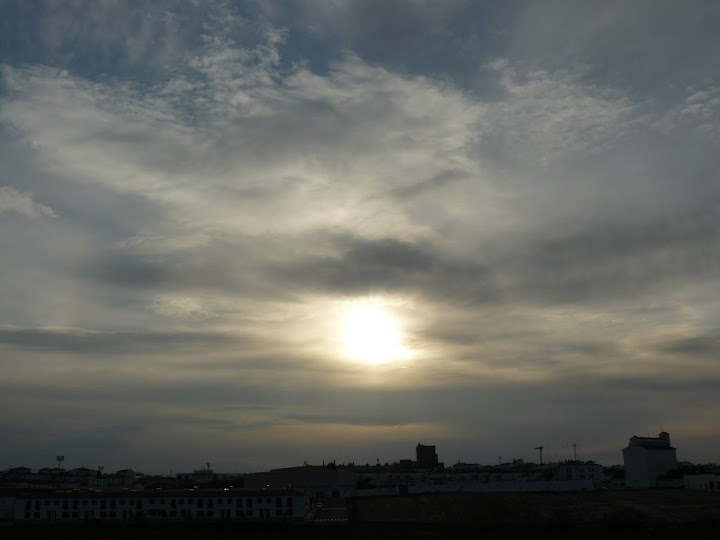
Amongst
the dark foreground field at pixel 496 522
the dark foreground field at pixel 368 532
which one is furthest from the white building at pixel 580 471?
the dark foreground field at pixel 368 532

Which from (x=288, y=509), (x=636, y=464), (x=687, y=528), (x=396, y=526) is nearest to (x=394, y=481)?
(x=636, y=464)

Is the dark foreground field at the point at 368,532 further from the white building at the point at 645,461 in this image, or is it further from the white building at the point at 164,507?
the white building at the point at 645,461

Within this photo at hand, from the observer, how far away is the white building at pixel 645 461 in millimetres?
141250

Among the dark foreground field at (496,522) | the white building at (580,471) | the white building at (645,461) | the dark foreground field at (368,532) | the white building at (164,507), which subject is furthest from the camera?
the white building at (580,471)

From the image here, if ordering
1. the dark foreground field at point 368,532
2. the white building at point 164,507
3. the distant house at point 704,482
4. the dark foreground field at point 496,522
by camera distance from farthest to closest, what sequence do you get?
the distant house at point 704,482, the white building at point 164,507, the dark foreground field at point 496,522, the dark foreground field at point 368,532

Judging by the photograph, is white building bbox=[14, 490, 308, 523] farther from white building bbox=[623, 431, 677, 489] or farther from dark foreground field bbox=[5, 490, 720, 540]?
white building bbox=[623, 431, 677, 489]

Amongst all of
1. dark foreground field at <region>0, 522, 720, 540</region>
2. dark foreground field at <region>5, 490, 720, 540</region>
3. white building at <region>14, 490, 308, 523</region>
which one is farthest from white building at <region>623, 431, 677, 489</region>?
white building at <region>14, 490, 308, 523</region>

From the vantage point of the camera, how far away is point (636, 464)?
470 ft

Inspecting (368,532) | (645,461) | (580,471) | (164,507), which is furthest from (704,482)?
(164,507)

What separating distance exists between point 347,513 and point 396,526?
2366cm

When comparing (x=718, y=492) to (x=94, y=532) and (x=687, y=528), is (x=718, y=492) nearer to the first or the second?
(x=687, y=528)

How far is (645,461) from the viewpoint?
465 ft

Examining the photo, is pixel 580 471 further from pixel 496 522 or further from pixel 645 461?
pixel 496 522

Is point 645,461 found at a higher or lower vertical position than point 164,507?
higher
